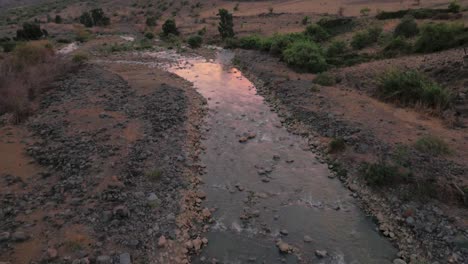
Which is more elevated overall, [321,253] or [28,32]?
[28,32]

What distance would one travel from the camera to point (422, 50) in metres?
26.2

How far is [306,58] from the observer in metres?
28.9

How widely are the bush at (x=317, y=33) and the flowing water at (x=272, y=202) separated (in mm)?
17151

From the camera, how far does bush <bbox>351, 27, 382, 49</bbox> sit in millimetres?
31156

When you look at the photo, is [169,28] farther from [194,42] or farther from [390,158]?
[390,158]

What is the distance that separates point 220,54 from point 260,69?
9755 mm

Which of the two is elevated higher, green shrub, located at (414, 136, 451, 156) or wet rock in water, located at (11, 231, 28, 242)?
green shrub, located at (414, 136, 451, 156)

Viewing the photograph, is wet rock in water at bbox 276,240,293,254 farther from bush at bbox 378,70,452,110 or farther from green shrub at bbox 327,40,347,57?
green shrub at bbox 327,40,347,57

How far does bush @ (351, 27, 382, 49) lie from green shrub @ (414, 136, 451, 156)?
17479 millimetres

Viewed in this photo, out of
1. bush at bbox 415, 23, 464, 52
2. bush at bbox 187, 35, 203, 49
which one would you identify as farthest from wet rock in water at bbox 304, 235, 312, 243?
bush at bbox 187, 35, 203, 49

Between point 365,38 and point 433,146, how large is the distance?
18.4 meters

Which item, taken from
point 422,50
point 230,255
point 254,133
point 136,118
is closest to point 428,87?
point 422,50

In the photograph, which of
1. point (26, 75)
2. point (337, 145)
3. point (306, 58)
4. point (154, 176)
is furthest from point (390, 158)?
point (26, 75)

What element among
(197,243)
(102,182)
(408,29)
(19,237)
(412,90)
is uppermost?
(408,29)
